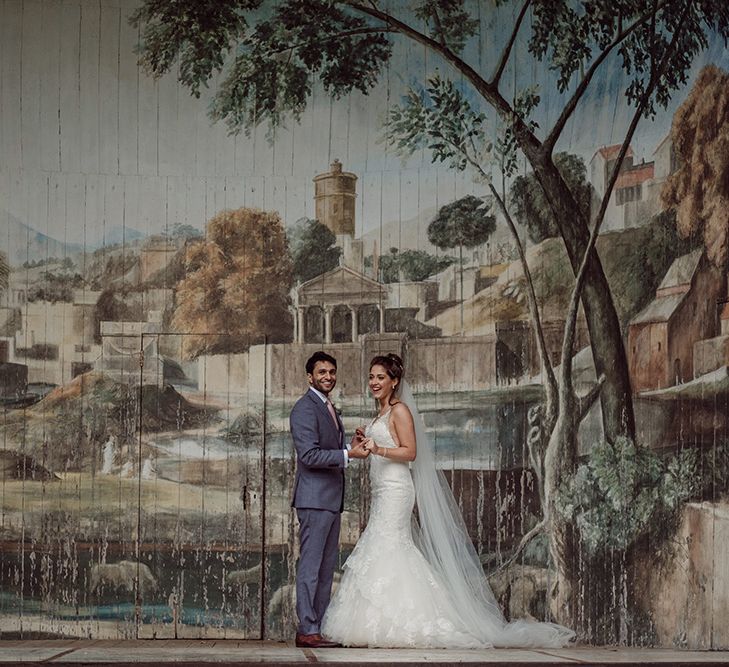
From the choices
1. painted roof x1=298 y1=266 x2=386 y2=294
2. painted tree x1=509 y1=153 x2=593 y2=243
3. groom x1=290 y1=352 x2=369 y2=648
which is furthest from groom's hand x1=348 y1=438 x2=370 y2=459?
painted tree x1=509 y1=153 x2=593 y2=243

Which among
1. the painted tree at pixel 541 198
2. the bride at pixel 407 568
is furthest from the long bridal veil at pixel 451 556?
the painted tree at pixel 541 198

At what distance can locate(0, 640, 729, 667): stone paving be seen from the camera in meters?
6.09

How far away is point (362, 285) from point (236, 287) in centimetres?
77

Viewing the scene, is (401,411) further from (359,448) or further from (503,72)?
(503,72)

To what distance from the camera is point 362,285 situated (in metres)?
8.26

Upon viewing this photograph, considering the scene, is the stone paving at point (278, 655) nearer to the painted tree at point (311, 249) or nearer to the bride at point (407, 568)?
the bride at point (407, 568)

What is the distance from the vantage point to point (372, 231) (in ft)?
27.2

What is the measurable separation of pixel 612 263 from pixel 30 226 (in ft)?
11.7

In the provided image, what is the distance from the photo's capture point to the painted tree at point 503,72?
822 cm

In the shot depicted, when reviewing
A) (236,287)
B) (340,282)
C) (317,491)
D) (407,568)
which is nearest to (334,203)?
(340,282)

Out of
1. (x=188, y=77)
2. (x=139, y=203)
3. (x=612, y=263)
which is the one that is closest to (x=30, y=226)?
(x=139, y=203)

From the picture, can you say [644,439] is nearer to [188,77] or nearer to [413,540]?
[413,540]

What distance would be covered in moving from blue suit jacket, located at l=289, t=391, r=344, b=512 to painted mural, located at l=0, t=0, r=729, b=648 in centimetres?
103

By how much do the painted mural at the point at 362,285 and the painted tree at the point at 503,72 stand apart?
0.02 m
